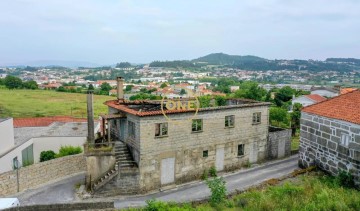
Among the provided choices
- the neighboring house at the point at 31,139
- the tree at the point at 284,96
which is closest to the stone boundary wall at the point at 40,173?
the neighboring house at the point at 31,139

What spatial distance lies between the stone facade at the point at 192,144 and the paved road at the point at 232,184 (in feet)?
3.22

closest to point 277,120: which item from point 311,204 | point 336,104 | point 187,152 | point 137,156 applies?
point 336,104

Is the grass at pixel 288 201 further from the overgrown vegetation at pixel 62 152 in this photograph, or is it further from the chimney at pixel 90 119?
the overgrown vegetation at pixel 62 152

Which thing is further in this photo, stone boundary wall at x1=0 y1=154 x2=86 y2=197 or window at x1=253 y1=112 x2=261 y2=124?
window at x1=253 y1=112 x2=261 y2=124

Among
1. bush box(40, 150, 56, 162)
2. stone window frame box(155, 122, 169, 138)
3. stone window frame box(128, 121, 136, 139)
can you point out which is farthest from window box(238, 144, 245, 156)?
bush box(40, 150, 56, 162)

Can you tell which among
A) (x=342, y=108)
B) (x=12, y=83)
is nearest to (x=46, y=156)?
(x=342, y=108)

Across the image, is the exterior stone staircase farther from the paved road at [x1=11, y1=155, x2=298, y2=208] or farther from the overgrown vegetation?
the overgrown vegetation

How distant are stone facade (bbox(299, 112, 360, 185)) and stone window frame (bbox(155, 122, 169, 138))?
1151cm

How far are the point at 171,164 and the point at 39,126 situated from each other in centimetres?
2185

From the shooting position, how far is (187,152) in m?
25.6

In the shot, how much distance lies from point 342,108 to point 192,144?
11.5m

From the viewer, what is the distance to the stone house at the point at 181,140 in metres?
23.4

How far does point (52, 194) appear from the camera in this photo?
23.6m

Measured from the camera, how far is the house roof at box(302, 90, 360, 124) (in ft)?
72.9
